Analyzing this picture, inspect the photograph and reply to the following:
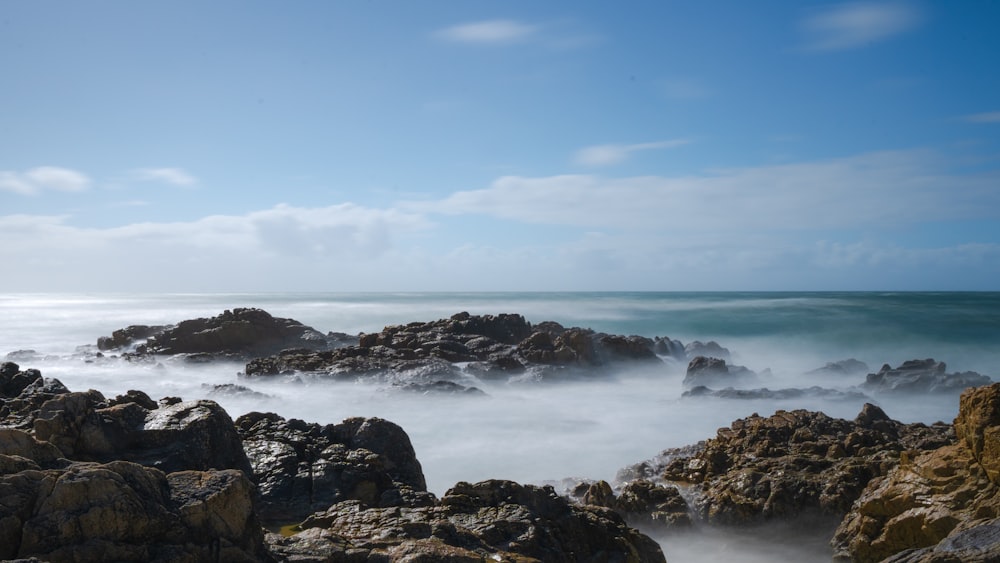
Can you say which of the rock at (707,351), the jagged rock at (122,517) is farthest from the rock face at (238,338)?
the jagged rock at (122,517)

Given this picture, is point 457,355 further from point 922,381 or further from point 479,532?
point 479,532

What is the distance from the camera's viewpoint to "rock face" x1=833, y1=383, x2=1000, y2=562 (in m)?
6.85

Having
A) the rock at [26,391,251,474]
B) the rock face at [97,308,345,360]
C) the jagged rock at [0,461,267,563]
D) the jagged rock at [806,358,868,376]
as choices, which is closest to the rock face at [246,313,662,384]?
the rock face at [97,308,345,360]

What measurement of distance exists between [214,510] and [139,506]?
0.47 m

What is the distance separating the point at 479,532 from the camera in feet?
20.6

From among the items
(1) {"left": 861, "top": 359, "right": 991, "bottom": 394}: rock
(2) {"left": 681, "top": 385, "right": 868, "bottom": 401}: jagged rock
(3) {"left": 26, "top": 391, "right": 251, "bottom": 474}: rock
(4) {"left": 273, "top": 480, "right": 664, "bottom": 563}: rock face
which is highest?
(3) {"left": 26, "top": 391, "right": 251, "bottom": 474}: rock

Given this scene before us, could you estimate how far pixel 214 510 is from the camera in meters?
4.96

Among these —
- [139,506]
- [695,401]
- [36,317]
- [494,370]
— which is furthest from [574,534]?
[36,317]

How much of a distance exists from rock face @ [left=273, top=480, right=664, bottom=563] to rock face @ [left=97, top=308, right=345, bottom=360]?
2342cm

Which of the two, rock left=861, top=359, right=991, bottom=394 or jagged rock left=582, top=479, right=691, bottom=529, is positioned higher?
rock left=861, top=359, right=991, bottom=394

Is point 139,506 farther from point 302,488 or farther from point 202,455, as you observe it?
point 302,488

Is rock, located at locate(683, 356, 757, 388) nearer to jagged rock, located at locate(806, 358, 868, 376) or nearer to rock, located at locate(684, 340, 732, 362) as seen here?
jagged rock, located at locate(806, 358, 868, 376)

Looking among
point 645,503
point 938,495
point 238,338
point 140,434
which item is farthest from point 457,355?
point 938,495

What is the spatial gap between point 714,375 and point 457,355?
27.1 feet
